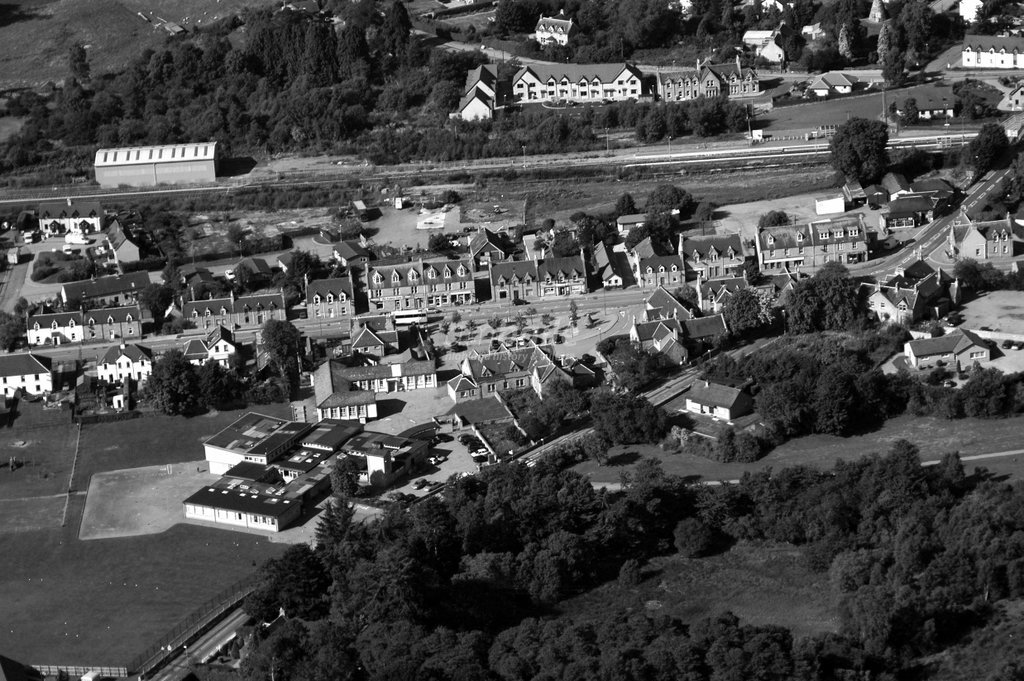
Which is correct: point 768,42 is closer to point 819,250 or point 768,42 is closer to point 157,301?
point 819,250

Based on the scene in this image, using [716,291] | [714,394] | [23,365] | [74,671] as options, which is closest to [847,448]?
[714,394]

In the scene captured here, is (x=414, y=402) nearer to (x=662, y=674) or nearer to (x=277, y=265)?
(x=277, y=265)

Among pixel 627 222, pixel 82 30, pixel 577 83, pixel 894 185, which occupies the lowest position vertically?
pixel 627 222

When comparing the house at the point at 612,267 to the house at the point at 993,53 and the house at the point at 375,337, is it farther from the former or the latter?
the house at the point at 993,53

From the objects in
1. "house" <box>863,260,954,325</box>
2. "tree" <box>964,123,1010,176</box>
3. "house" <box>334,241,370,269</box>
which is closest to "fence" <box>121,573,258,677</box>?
"house" <box>334,241,370,269</box>

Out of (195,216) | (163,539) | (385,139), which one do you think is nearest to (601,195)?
(385,139)

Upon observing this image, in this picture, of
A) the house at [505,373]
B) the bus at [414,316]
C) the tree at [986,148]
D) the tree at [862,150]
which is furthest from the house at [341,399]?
the tree at [986,148]
